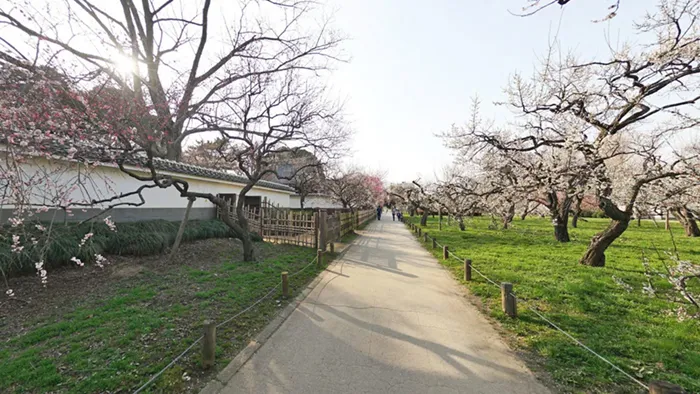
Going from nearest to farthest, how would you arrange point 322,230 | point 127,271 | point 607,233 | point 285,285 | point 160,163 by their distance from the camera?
point 285,285
point 127,271
point 607,233
point 160,163
point 322,230

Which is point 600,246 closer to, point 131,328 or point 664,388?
point 664,388

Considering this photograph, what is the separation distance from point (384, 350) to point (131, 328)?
352 cm

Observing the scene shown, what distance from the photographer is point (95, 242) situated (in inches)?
254

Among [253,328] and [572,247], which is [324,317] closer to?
[253,328]

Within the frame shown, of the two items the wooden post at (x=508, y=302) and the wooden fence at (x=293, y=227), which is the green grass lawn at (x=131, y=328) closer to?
the wooden fence at (x=293, y=227)

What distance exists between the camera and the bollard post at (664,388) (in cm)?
196

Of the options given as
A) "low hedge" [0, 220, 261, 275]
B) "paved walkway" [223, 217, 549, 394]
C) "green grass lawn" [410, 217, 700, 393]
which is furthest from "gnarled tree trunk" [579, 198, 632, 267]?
"low hedge" [0, 220, 261, 275]

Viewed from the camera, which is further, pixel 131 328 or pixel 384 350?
pixel 131 328

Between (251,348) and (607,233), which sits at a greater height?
(607,233)

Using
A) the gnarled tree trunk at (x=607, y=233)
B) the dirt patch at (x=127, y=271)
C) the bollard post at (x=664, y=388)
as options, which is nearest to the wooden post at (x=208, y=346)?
the bollard post at (x=664, y=388)

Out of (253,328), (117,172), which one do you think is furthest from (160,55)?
(253,328)

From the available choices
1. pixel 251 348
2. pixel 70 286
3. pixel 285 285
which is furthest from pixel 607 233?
pixel 70 286

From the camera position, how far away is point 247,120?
8.54 m

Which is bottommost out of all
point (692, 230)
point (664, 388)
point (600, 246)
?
→ point (664, 388)
